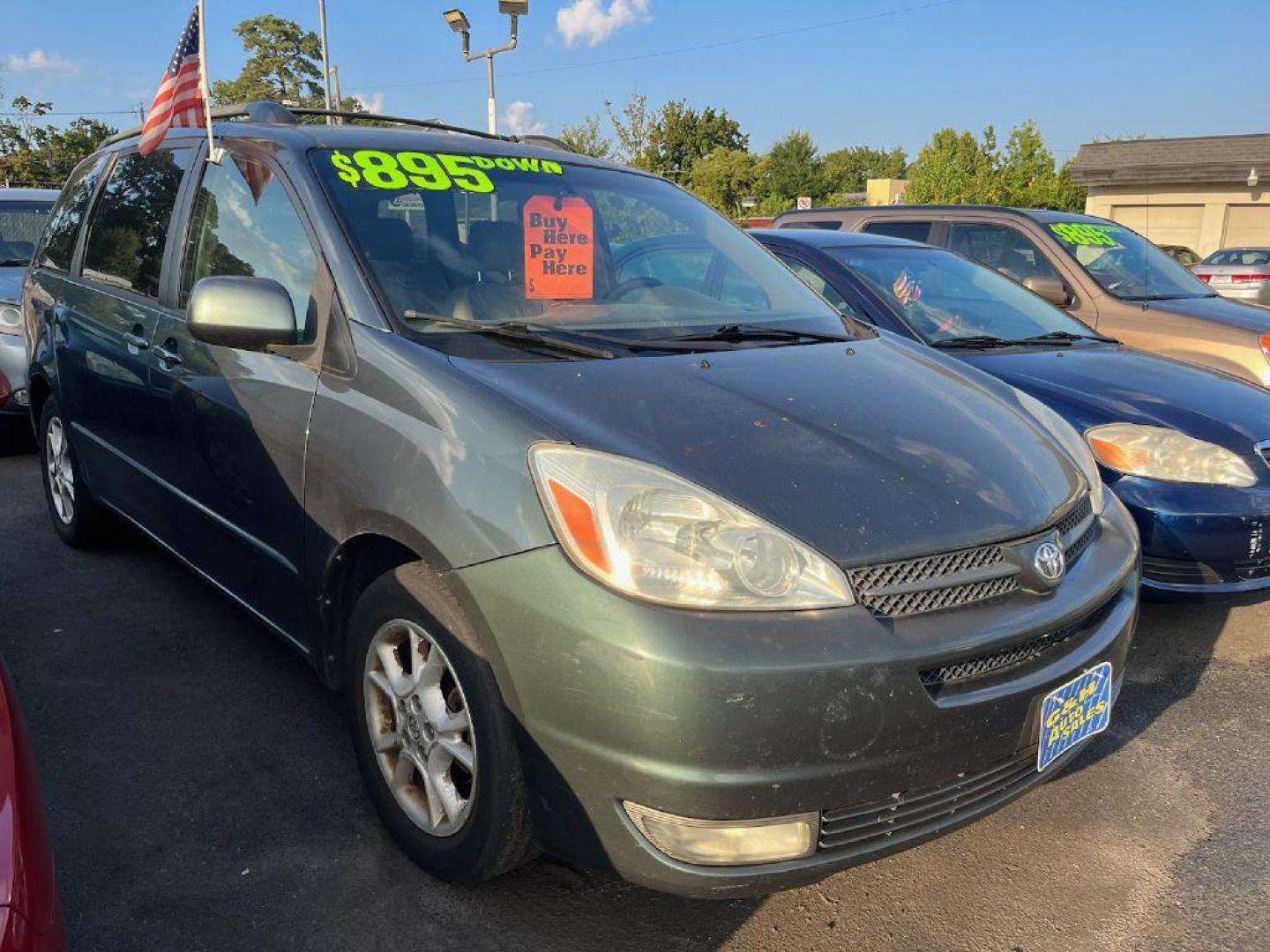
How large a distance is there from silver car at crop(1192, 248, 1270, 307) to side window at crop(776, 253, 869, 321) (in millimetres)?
18119

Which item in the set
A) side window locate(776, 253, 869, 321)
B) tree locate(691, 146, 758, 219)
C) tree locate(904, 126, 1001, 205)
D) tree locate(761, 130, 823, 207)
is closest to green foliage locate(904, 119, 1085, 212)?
tree locate(904, 126, 1001, 205)

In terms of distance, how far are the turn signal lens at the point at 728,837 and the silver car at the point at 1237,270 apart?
21.3m

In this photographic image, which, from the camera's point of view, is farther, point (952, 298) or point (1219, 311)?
point (1219, 311)

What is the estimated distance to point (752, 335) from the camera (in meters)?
2.98

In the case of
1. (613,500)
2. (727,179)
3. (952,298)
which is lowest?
(613,500)

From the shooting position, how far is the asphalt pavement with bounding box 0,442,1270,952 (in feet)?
7.47

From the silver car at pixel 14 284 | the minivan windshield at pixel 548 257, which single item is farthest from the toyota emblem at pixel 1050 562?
the silver car at pixel 14 284

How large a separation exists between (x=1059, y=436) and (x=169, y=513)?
2.91 m

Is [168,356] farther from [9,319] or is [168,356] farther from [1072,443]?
[9,319]

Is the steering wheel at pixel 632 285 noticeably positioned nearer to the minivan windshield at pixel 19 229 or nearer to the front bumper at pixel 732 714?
the front bumper at pixel 732 714

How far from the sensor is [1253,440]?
3.70 m

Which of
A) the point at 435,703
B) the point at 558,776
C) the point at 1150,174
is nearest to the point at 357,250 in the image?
the point at 435,703

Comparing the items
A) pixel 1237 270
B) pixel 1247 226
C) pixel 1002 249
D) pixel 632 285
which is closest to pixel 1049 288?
pixel 1002 249

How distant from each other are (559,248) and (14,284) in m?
5.57
